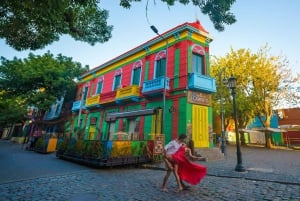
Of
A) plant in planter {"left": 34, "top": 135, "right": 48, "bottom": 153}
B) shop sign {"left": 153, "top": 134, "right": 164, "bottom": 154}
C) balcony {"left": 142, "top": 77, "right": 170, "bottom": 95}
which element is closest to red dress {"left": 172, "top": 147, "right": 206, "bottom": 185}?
shop sign {"left": 153, "top": 134, "right": 164, "bottom": 154}

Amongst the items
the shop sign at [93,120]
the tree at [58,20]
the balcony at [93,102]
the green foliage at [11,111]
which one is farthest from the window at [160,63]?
the green foliage at [11,111]

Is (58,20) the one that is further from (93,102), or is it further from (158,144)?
(93,102)

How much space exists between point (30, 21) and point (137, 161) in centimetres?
760

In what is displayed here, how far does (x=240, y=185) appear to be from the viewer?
5617 millimetres

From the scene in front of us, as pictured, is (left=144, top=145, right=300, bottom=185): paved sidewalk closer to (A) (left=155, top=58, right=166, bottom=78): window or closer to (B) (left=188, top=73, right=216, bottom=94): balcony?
(B) (left=188, top=73, right=216, bottom=94): balcony

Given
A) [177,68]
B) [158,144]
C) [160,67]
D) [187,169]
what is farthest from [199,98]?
[187,169]

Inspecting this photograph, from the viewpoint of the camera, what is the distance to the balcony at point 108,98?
16989 millimetres

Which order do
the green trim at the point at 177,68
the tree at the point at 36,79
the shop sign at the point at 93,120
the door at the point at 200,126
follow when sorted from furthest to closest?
the tree at the point at 36,79 → the shop sign at the point at 93,120 → the green trim at the point at 177,68 → the door at the point at 200,126

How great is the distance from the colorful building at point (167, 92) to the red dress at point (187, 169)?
4919 mm

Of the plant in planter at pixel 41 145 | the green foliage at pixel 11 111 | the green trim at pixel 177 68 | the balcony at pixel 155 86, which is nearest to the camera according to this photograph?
the balcony at pixel 155 86

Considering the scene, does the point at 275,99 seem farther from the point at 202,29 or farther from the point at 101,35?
the point at 101,35

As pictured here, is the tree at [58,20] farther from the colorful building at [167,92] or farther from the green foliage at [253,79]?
the green foliage at [253,79]

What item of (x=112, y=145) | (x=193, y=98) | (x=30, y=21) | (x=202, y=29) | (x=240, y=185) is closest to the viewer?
(x=30, y=21)

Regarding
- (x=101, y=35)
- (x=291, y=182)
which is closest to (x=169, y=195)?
(x=291, y=182)
